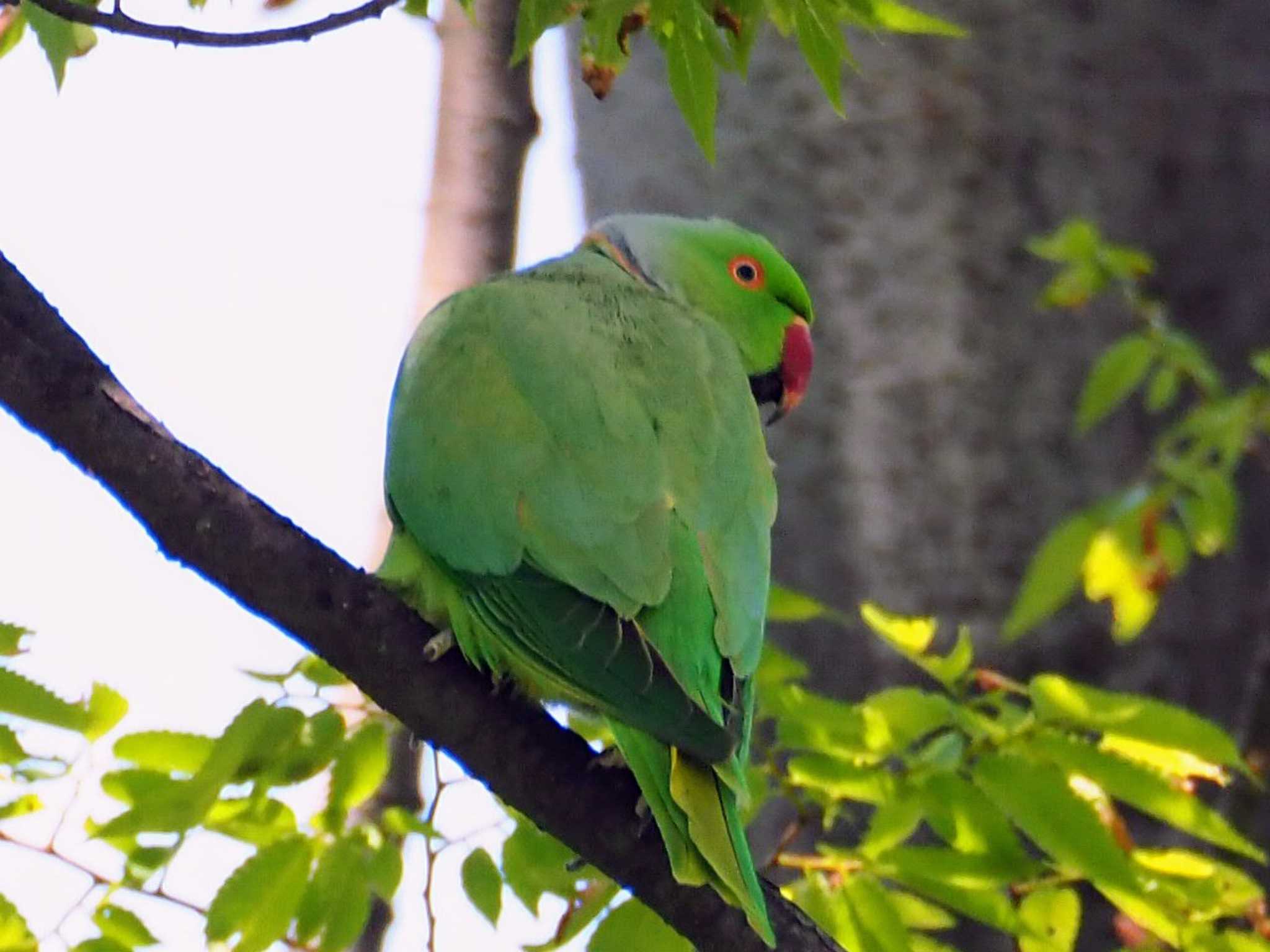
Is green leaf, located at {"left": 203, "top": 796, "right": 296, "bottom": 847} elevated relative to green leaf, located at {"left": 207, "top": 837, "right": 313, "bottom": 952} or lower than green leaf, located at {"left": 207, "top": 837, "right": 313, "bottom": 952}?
elevated

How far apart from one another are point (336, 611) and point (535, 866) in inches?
22.3

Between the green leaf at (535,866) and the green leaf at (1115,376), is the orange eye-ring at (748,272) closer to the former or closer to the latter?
the green leaf at (1115,376)

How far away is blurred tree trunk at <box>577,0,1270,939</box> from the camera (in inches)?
147

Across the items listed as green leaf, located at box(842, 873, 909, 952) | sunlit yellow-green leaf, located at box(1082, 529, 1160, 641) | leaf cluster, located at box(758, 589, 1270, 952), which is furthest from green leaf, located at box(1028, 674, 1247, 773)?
sunlit yellow-green leaf, located at box(1082, 529, 1160, 641)

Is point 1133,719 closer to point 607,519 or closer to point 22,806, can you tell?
point 607,519

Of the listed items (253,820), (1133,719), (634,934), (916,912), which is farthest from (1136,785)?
(253,820)

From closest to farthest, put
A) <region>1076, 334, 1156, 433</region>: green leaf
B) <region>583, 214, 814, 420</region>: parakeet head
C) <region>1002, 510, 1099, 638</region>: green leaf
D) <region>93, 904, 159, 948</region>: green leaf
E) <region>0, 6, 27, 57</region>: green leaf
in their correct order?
1. <region>93, 904, 159, 948</region>: green leaf
2. <region>0, 6, 27, 57</region>: green leaf
3. <region>583, 214, 814, 420</region>: parakeet head
4. <region>1002, 510, 1099, 638</region>: green leaf
5. <region>1076, 334, 1156, 433</region>: green leaf

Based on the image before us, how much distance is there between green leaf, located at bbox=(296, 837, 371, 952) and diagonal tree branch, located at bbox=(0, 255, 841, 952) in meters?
0.36

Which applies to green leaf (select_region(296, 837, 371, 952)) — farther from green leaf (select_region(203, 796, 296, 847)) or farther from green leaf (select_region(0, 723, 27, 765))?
green leaf (select_region(0, 723, 27, 765))

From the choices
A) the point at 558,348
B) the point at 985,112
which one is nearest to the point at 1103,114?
the point at 985,112

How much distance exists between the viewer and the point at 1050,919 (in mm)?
1988

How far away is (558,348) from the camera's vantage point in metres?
2.04

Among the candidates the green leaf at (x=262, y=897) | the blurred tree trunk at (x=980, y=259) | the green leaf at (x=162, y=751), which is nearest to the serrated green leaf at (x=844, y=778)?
the green leaf at (x=262, y=897)

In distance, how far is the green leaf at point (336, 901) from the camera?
6.35ft
